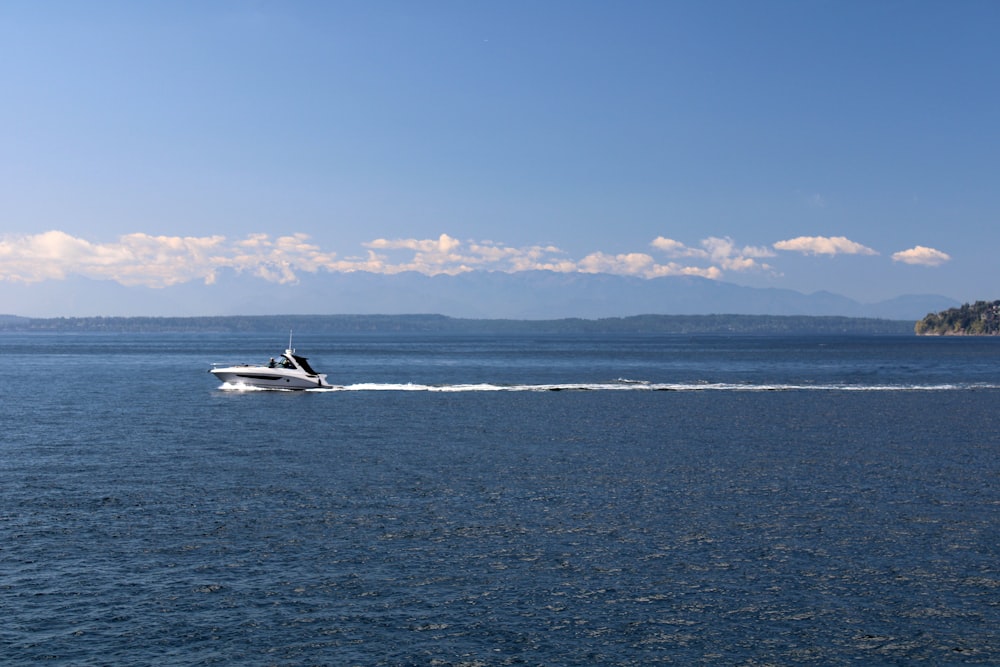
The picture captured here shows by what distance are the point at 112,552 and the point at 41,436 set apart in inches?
1503

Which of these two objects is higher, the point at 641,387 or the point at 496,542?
the point at 641,387

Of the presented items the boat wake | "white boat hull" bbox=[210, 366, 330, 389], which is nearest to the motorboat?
"white boat hull" bbox=[210, 366, 330, 389]

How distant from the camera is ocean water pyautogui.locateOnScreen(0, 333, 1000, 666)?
27062mm

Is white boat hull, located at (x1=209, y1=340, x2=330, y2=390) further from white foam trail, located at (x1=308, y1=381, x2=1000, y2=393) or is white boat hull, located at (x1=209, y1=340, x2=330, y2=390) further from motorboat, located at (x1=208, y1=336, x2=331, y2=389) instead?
white foam trail, located at (x1=308, y1=381, x2=1000, y2=393)

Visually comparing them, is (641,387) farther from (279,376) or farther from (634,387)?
(279,376)

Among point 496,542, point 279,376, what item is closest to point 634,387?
point 279,376

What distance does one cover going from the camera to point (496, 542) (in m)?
37.4

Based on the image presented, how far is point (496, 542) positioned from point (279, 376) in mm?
78022

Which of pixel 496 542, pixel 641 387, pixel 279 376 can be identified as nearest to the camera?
pixel 496 542

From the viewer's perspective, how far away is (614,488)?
162ft

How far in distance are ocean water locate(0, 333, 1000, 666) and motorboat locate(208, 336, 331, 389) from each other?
29.8m

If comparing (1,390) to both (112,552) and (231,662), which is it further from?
(231,662)

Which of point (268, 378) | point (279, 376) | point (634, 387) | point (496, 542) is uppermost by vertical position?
point (279, 376)

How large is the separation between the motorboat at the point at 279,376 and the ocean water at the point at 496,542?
29813 millimetres
